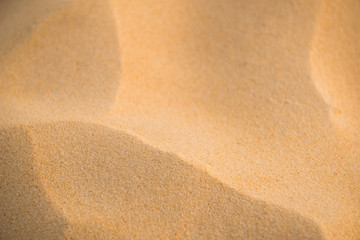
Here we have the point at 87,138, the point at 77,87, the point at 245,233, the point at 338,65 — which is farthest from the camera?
the point at 338,65

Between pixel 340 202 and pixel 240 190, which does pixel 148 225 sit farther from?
pixel 340 202

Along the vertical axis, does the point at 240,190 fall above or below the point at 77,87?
below

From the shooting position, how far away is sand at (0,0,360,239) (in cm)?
110

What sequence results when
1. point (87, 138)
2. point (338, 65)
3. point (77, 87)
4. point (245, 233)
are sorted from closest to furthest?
point (245, 233) < point (87, 138) < point (77, 87) < point (338, 65)

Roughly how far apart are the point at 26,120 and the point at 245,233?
1.09 metres

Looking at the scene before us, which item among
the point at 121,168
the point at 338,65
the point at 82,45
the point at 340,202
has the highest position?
the point at 82,45

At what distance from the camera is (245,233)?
108 centimetres

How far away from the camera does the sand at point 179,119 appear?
110cm

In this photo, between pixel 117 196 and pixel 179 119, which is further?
pixel 179 119

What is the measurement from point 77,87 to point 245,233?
3.53 feet

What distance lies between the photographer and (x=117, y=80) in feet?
4.73

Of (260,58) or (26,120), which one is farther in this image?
(260,58)

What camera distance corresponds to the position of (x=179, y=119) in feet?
4.65

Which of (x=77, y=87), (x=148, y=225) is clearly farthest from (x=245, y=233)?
(x=77, y=87)
